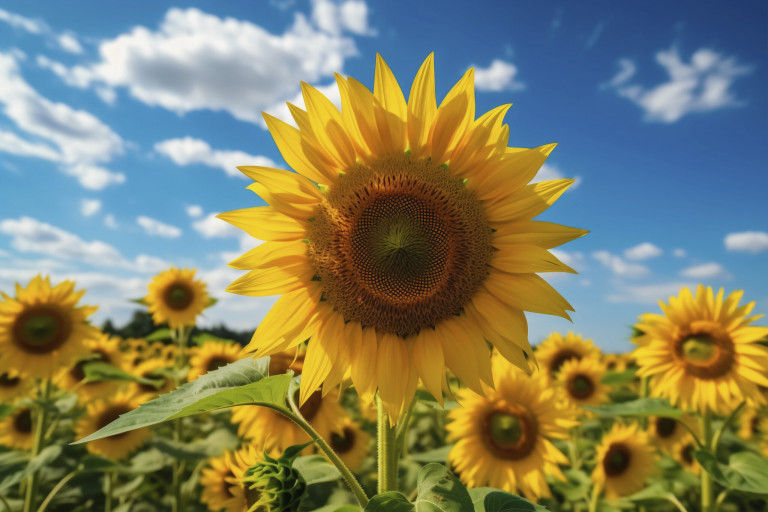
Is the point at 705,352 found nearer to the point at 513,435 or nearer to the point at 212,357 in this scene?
the point at 513,435

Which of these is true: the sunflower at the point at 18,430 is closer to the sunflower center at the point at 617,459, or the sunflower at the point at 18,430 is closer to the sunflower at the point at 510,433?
the sunflower at the point at 510,433

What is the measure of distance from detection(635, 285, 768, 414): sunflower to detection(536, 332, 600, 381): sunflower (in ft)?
7.79

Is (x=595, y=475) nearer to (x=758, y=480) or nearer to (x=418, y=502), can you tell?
(x=758, y=480)

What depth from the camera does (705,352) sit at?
13.2 feet

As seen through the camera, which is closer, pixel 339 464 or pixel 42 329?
pixel 339 464

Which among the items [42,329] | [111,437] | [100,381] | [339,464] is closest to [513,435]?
[339,464]

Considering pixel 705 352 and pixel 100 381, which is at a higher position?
pixel 100 381

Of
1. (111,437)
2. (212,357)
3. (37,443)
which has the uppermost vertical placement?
(212,357)

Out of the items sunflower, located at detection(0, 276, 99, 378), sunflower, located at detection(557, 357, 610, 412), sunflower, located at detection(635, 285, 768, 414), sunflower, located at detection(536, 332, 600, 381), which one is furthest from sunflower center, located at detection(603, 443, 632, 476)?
sunflower, located at detection(0, 276, 99, 378)

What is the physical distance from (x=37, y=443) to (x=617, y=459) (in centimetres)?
514

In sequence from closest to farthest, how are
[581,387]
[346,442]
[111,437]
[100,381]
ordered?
[346,442]
[111,437]
[581,387]
[100,381]

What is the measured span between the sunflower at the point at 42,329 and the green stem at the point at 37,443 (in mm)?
231

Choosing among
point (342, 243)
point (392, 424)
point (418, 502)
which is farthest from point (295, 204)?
point (418, 502)

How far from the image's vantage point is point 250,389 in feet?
5.71
